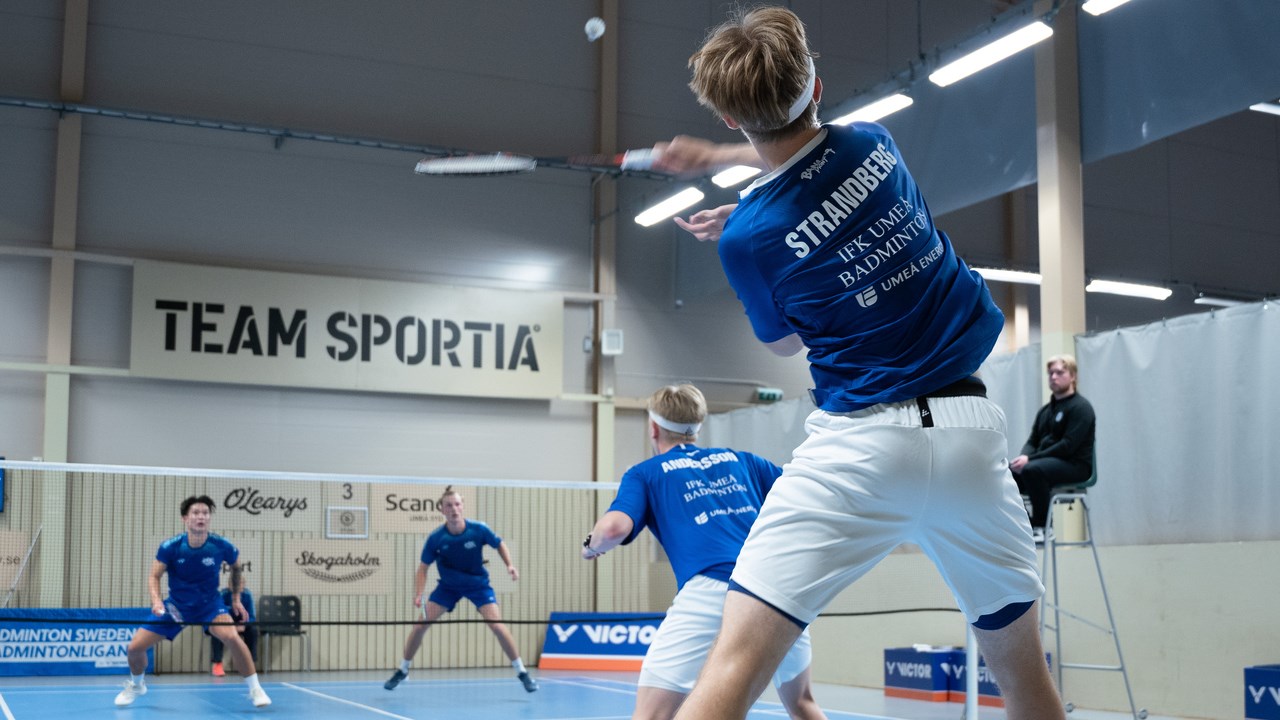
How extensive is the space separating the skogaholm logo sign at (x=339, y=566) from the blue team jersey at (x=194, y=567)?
5.17 metres

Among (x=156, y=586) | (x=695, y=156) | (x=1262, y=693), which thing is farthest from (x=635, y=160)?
(x=156, y=586)

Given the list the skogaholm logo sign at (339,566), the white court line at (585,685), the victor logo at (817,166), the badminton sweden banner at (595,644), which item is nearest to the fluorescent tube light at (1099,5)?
the white court line at (585,685)

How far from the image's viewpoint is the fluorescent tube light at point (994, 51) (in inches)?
436

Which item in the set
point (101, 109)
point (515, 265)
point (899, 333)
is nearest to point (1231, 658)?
point (899, 333)

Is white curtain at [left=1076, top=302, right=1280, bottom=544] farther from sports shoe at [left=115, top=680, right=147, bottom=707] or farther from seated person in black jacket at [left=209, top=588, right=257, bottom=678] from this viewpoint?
seated person in black jacket at [left=209, top=588, right=257, bottom=678]

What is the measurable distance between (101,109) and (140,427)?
383 centimetres

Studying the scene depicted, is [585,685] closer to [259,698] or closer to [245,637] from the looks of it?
[259,698]

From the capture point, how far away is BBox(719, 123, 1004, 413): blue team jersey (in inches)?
102

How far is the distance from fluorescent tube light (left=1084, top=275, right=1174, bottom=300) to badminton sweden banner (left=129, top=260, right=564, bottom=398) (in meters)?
7.86

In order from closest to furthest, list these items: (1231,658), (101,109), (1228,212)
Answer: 1. (1231,658)
2. (101,109)
3. (1228,212)

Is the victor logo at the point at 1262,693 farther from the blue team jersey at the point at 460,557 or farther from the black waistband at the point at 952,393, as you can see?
the black waistband at the point at 952,393

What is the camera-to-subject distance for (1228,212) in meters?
18.9

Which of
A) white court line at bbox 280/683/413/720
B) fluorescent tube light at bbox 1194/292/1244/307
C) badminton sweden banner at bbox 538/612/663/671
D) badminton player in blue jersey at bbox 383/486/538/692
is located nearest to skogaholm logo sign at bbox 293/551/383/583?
badminton sweden banner at bbox 538/612/663/671

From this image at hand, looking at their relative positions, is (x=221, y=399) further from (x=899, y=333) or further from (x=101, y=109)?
(x=899, y=333)
